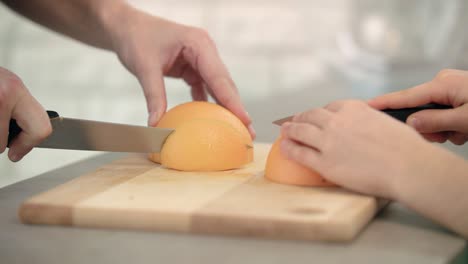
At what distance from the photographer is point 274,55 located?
3.41 metres

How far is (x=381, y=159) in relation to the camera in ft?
3.02

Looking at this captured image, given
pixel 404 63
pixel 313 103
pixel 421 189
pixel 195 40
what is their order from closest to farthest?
pixel 421 189 → pixel 195 40 → pixel 313 103 → pixel 404 63

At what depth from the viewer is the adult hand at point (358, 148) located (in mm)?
911

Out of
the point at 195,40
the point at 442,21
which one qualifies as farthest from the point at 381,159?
the point at 442,21

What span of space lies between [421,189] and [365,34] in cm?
264

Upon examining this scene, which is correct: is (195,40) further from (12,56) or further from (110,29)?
(12,56)

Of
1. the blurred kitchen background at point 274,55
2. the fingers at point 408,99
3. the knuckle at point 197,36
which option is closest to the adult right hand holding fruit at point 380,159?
the fingers at point 408,99

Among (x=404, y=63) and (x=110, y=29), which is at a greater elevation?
(x=110, y=29)

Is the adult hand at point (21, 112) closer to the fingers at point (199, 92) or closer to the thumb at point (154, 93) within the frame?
the thumb at point (154, 93)

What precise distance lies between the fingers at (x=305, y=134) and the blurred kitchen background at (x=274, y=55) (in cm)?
144

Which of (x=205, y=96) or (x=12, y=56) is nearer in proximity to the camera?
(x=205, y=96)

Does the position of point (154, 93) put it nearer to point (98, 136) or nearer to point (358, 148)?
point (98, 136)

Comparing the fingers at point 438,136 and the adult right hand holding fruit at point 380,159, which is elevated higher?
the adult right hand holding fruit at point 380,159

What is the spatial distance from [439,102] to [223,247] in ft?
1.79
